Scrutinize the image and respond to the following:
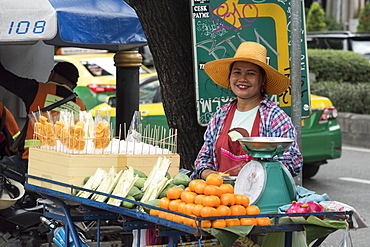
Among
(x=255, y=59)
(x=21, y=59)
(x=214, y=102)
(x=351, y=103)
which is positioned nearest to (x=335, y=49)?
(x=351, y=103)

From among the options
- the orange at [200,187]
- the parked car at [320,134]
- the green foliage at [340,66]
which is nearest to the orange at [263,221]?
A: the orange at [200,187]

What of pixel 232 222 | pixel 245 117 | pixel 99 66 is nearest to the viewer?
pixel 232 222

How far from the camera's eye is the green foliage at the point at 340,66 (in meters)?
15.5

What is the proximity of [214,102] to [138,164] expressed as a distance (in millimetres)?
1144

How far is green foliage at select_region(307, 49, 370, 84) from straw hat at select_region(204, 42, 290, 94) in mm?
11207

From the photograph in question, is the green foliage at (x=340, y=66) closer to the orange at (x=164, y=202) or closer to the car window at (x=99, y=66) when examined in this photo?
the car window at (x=99, y=66)

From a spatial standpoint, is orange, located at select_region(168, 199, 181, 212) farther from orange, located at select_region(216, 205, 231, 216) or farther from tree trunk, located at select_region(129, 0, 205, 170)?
tree trunk, located at select_region(129, 0, 205, 170)

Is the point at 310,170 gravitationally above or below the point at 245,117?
below

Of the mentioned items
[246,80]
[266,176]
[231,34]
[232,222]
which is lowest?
[232,222]

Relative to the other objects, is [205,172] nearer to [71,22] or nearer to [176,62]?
[176,62]

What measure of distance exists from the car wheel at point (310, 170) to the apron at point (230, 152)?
5.94 m

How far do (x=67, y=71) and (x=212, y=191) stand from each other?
3.35 meters

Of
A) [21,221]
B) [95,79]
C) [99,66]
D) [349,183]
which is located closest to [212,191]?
[21,221]

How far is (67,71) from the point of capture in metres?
6.66
